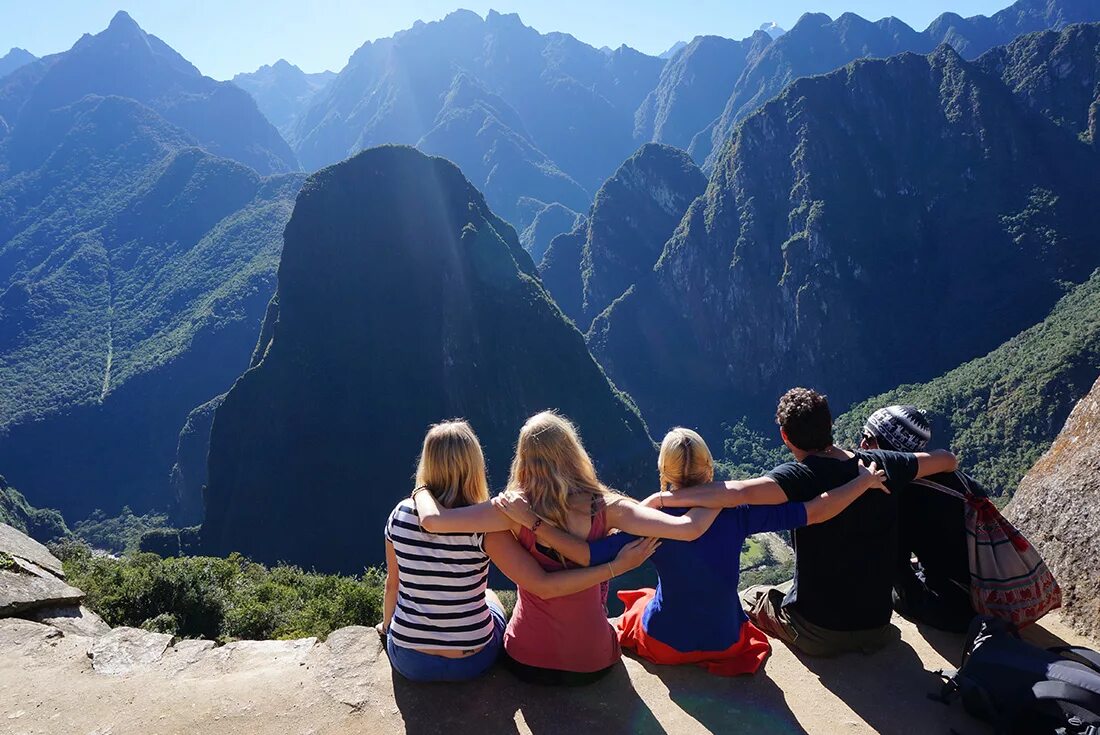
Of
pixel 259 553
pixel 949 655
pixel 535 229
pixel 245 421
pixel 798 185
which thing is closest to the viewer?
pixel 949 655

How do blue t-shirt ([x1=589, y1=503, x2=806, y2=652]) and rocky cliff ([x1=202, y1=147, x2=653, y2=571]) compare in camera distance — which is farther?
rocky cliff ([x1=202, y1=147, x2=653, y2=571])

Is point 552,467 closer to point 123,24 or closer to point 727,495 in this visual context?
point 727,495

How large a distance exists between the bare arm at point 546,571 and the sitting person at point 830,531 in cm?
44

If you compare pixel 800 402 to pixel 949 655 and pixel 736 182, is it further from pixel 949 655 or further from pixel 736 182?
pixel 736 182

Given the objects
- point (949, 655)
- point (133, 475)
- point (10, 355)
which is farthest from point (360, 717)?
point (10, 355)

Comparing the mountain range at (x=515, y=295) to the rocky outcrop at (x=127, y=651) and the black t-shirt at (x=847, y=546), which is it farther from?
the black t-shirt at (x=847, y=546)

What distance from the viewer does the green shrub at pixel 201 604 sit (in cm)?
799

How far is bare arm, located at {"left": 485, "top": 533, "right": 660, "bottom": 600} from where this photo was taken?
10.7 ft

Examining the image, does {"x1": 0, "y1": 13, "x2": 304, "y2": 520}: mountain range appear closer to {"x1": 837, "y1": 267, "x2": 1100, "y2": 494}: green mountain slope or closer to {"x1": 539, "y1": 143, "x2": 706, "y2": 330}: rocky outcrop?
{"x1": 539, "y1": 143, "x2": 706, "y2": 330}: rocky outcrop

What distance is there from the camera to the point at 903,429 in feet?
13.4

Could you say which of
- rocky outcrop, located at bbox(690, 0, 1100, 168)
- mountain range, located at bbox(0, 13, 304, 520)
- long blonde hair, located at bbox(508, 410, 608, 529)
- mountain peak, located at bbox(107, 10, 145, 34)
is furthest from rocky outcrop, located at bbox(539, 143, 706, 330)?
mountain peak, located at bbox(107, 10, 145, 34)

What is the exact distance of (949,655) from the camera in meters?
4.25

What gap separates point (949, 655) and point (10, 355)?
111324 mm

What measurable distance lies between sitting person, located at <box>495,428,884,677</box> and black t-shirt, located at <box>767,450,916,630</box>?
0.38 ft
